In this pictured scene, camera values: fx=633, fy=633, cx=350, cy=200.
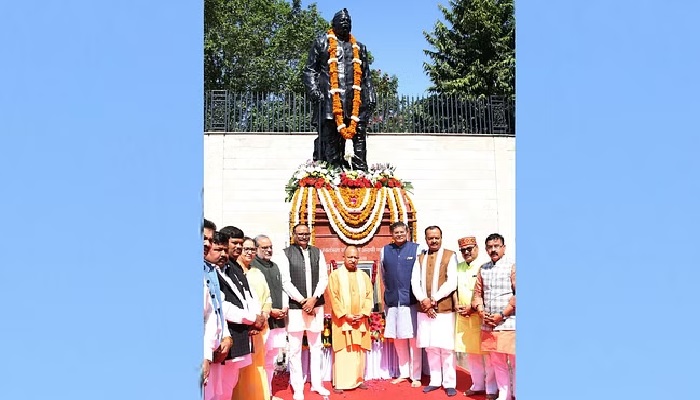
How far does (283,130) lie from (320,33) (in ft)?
8.37

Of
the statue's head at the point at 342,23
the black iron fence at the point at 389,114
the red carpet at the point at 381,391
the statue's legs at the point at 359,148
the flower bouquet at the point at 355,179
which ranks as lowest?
the red carpet at the point at 381,391

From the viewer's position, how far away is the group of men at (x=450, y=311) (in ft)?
14.6

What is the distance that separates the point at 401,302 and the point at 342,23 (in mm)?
2676

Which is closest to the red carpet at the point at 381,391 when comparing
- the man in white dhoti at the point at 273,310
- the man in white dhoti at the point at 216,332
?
the man in white dhoti at the point at 273,310

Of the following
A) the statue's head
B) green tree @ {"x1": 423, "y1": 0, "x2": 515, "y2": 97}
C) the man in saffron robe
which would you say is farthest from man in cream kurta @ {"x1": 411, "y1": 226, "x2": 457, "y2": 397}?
the statue's head

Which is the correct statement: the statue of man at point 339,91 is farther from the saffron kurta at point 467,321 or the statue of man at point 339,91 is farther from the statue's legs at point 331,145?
the saffron kurta at point 467,321

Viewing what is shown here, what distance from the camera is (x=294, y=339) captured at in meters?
4.69

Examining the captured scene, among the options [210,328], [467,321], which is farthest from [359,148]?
[210,328]

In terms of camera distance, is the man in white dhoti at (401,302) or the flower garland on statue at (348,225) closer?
the man in white dhoti at (401,302)

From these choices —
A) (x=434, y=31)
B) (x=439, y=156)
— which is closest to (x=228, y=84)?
(x=434, y=31)

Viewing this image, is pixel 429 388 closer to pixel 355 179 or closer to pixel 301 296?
pixel 301 296

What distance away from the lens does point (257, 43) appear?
543 cm

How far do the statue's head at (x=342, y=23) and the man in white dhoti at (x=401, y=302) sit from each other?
6.65ft

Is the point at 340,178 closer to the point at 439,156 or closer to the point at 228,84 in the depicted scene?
the point at 228,84
